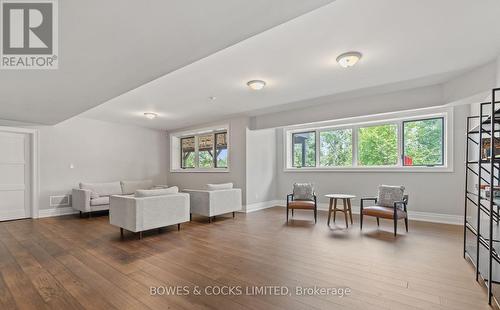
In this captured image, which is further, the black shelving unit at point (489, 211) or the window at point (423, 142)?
the window at point (423, 142)

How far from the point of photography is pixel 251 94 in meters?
4.60

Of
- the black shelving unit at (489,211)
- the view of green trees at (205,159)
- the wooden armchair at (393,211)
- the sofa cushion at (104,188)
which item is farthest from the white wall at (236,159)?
the black shelving unit at (489,211)

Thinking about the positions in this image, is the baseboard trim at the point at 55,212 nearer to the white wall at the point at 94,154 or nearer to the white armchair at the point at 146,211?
the white wall at the point at 94,154

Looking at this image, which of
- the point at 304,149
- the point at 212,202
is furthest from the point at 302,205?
the point at 304,149

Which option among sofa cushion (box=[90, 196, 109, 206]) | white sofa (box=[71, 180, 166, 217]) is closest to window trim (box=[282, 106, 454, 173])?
white sofa (box=[71, 180, 166, 217])

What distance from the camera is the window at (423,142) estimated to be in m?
5.09

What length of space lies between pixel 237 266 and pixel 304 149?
4.93 meters

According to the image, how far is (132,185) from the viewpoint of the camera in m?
7.00

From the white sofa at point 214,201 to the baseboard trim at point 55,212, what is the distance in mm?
3455

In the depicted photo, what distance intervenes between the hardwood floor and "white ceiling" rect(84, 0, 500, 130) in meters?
2.55

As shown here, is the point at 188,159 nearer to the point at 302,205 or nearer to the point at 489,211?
the point at 302,205

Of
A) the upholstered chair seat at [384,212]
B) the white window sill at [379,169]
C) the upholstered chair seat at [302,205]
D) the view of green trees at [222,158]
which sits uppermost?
the view of green trees at [222,158]

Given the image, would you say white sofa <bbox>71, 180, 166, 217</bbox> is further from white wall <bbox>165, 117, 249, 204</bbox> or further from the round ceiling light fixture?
the round ceiling light fixture

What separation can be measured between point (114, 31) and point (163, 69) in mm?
789
